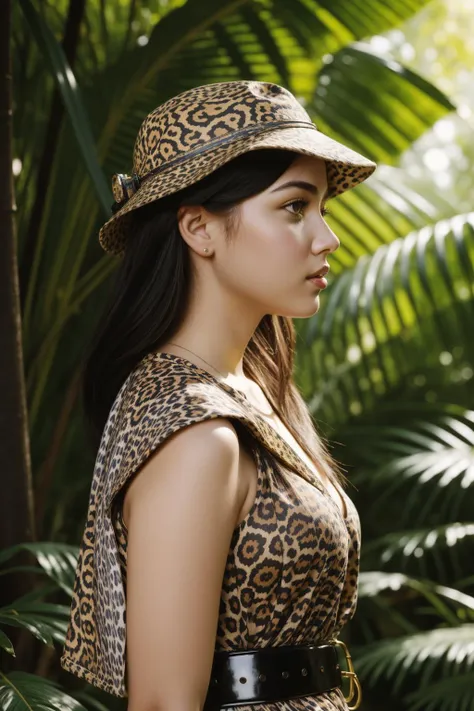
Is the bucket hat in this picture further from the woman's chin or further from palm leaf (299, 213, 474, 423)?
palm leaf (299, 213, 474, 423)

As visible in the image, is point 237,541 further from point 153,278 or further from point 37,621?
point 37,621

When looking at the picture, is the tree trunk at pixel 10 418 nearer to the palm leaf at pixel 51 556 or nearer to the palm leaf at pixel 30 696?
the palm leaf at pixel 51 556

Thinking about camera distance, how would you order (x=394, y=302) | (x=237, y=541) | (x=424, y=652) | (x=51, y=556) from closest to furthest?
(x=237, y=541) < (x=51, y=556) < (x=424, y=652) < (x=394, y=302)

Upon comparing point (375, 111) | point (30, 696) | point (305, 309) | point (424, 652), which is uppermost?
point (375, 111)

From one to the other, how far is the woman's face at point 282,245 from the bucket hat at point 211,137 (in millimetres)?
58

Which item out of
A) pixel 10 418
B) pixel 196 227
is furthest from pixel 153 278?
pixel 10 418

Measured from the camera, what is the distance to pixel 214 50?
3.20 metres

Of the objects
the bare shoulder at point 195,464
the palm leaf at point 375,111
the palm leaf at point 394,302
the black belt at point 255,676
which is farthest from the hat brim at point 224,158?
the palm leaf at point 375,111

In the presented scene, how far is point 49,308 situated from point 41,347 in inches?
4.6

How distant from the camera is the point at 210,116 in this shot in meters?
1.49

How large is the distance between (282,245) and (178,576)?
0.49m

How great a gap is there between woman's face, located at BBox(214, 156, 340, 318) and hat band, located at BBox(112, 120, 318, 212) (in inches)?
2.4

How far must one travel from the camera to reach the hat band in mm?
1452

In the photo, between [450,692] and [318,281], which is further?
[450,692]
